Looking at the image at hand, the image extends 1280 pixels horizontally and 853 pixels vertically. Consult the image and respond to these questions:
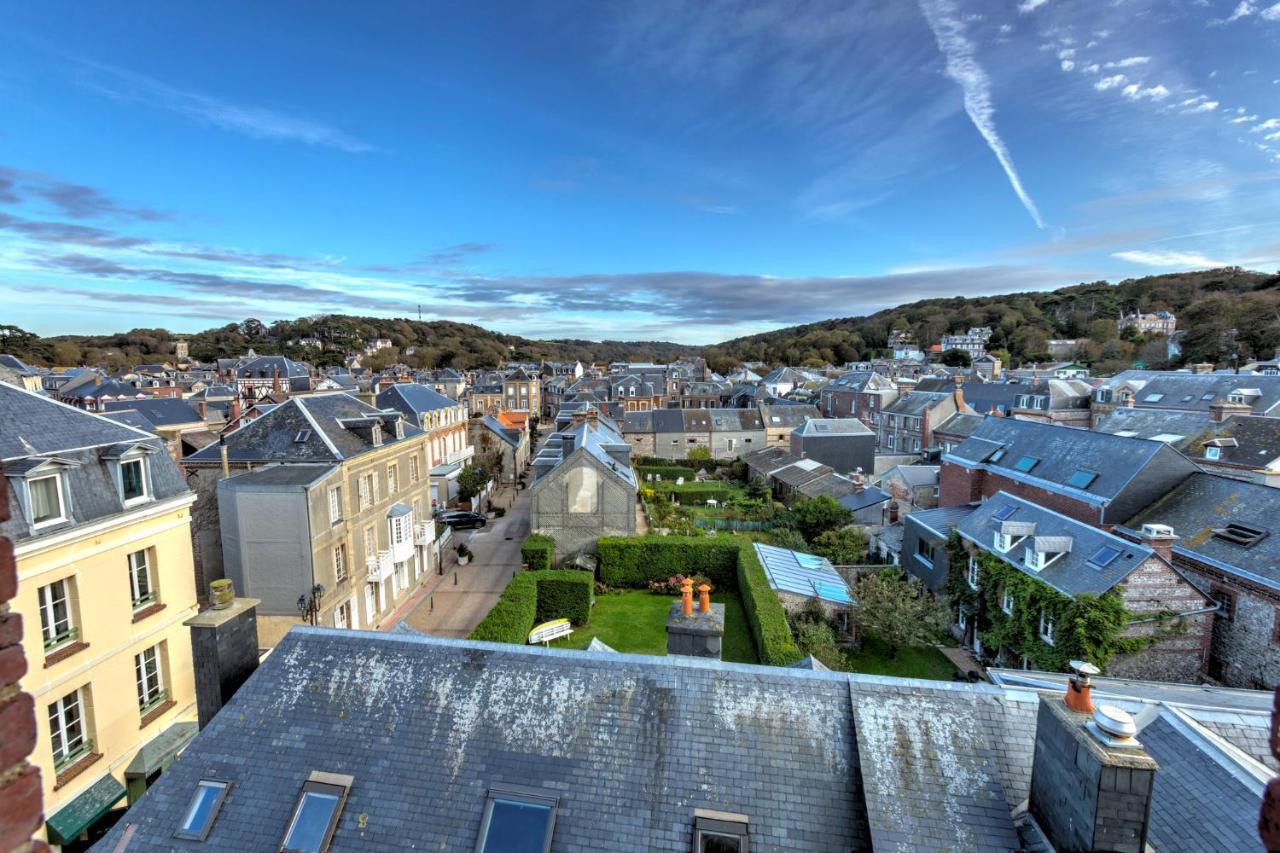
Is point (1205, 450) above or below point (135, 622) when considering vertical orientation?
above

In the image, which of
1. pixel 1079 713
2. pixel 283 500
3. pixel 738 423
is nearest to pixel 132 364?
pixel 738 423

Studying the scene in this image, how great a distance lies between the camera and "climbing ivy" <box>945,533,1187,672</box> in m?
15.7

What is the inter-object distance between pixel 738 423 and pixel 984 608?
141ft

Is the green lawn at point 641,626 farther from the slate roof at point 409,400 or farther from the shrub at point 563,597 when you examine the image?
the slate roof at point 409,400

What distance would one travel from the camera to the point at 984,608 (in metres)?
20.0

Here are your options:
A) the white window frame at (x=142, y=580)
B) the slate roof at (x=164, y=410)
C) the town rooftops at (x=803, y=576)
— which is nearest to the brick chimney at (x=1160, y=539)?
the town rooftops at (x=803, y=576)

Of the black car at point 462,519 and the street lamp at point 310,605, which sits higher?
the street lamp at point 310,605

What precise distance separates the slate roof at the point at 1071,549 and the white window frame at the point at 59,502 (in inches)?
979

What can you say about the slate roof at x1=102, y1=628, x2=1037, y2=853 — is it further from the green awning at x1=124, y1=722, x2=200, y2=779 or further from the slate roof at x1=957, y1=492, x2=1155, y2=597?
the slate roof at x1=957, y1=492, x2=1155, y2=597

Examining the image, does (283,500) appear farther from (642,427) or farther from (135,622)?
(642,427)

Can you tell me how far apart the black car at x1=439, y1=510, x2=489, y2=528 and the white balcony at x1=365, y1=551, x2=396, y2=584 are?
1310cm

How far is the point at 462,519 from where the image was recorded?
3766 centimetres

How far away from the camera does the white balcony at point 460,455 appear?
4678 cm

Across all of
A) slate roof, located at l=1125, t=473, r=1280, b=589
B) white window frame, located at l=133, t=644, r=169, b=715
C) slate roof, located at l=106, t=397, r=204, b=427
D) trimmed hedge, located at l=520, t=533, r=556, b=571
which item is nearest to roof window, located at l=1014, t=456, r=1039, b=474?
slate roof, located at l=1125, t=473, r=1280, b=589
